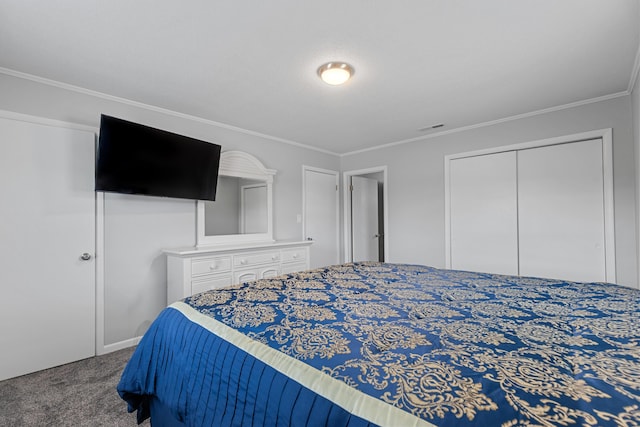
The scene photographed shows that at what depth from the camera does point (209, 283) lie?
9.61 ft

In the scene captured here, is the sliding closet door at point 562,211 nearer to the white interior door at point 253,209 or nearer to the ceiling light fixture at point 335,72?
the ceiling light fixture at point 335,72

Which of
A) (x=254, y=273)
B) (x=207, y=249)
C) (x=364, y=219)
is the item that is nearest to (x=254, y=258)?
(x=254, y=273)

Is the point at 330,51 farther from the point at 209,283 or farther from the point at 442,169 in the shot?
the point at 442,169

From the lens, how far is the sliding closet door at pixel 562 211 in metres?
2.91

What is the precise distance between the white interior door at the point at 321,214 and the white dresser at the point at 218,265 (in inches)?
37.4

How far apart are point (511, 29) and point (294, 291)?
2050 millimetres

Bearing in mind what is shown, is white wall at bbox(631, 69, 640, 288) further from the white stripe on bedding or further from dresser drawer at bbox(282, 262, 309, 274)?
dresser drawer at bbox(282, 262, 309, 274)

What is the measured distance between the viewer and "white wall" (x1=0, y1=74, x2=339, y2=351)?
243 centimetres

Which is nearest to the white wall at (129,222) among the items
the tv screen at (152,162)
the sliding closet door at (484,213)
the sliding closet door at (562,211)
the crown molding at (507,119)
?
the tv screen at (152,162)

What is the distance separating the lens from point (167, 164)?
9.26 feet

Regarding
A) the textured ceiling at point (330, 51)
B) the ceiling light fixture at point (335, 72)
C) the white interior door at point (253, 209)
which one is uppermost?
the textured ceiling at point (330, 51)

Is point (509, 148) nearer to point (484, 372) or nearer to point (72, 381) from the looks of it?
point (484, 372)

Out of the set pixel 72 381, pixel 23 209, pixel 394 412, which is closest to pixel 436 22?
pixel 394 412

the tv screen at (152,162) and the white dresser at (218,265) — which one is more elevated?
the tv screen at (152,162)
